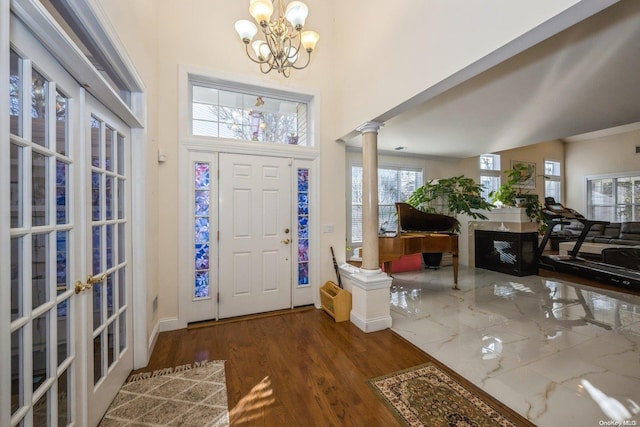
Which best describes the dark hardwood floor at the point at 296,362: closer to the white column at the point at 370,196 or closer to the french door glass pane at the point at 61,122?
the white column at the point at 370,196

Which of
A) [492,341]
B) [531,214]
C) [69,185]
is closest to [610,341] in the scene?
[492,341]

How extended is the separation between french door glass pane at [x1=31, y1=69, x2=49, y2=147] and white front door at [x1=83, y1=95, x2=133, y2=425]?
301 millimetres

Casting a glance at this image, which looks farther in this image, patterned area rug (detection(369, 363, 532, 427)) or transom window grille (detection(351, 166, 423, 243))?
transom window grille (detection(351, 166, 423, 243))

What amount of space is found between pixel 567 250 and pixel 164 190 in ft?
27.6

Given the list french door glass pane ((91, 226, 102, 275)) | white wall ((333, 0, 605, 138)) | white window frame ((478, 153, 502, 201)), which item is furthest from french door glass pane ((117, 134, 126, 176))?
white window frame ((478, 153, 502, 201))

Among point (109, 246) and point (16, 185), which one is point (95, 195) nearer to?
point (109, 246)

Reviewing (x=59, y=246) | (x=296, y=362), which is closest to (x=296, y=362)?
(x=296, y=362)

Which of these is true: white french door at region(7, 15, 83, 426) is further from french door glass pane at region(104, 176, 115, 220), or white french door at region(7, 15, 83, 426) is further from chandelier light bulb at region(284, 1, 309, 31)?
chandelier light bulb at region(284, 1, 309, 31)

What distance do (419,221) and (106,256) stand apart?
160 inches

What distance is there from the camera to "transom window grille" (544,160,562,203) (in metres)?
8.19

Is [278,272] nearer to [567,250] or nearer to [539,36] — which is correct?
[539,36]

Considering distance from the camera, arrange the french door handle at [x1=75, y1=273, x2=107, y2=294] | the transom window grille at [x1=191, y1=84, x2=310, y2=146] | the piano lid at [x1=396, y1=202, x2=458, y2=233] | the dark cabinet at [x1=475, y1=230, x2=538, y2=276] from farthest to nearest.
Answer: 1. the dark cabinet at [x1=475, y1=230, x2=538, y2=276]
2. the piano lid at [x1=396, y1=202, x2=458, y2=233]
3. the transom window grille at [x1=191, y1=84, x2=310, y2=146]
4. the french door handle at [x1=75, y1=273, x2=107, y2=294]

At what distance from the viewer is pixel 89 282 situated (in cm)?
143

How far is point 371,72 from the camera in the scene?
276cm
